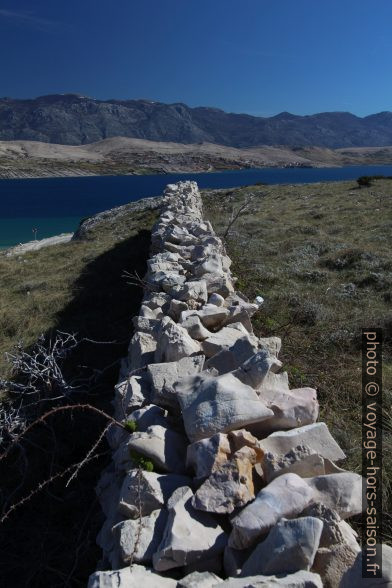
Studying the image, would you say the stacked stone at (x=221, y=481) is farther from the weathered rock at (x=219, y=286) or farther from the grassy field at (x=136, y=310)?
the weathered rock at (x=219, y=286)

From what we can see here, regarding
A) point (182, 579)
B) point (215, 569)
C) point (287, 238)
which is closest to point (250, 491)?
point (215, 569)

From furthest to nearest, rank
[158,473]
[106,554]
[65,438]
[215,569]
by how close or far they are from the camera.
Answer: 1. [65,438]
2. [158,473]
3. [106,554]
4. [215,569]

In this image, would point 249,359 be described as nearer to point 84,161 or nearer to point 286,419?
point 286,419

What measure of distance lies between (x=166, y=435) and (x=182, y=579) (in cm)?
110

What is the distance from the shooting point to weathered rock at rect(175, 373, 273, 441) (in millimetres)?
3152

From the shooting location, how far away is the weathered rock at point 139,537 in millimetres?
2566

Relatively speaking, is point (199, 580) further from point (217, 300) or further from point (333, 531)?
point (217, 300)

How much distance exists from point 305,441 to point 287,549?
3.10 ft

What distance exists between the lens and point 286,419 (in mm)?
3393

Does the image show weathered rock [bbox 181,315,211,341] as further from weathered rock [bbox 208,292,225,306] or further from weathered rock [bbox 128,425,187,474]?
weathered rock [bbox 128,425,187,474]

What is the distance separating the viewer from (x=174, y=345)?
4277mm

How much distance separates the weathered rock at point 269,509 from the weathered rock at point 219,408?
53 centimetres

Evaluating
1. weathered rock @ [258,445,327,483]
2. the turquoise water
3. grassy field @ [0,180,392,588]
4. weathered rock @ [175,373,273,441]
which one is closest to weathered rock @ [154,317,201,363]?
weathered rock @ [175,373,273,441]

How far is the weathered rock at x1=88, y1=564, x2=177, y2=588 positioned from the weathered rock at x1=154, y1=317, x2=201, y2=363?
2.00 m
